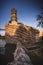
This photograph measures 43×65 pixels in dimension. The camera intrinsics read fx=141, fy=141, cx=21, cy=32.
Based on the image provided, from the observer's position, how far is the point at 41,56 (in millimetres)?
2152

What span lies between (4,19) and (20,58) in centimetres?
67

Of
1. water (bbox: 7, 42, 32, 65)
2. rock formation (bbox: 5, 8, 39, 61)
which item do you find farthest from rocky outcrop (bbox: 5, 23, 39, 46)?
water (bbox: 7, 42, 32, 65)

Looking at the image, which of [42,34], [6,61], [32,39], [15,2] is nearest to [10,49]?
[6,61]

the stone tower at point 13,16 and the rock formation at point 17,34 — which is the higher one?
the stone tower at point 13,16

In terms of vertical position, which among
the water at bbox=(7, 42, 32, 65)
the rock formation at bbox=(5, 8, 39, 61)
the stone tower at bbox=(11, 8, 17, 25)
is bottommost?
the water at bbox=(7, 42, 32, 65)

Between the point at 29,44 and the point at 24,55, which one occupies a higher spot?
the point at 29,44

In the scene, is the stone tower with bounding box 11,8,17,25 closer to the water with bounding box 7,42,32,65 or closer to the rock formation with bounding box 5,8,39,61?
the rock formation with bounding box 5,8,39,61

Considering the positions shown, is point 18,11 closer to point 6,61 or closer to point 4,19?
point 4,19

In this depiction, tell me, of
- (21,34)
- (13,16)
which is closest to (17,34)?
(21,34)

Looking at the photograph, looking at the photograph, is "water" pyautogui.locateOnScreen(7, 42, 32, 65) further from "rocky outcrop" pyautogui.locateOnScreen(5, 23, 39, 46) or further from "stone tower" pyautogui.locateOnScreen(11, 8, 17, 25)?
"stone tower" pyautogui.locateOnScreen(11, 8, 17, 25)

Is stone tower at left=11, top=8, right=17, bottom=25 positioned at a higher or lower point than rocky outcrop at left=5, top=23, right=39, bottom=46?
higher

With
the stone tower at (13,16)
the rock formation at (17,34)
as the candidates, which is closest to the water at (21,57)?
the rock formation at (17,34)

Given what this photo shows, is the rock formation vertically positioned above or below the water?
above

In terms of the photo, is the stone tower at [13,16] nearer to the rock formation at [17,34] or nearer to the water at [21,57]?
the rock formation at [17,34]
